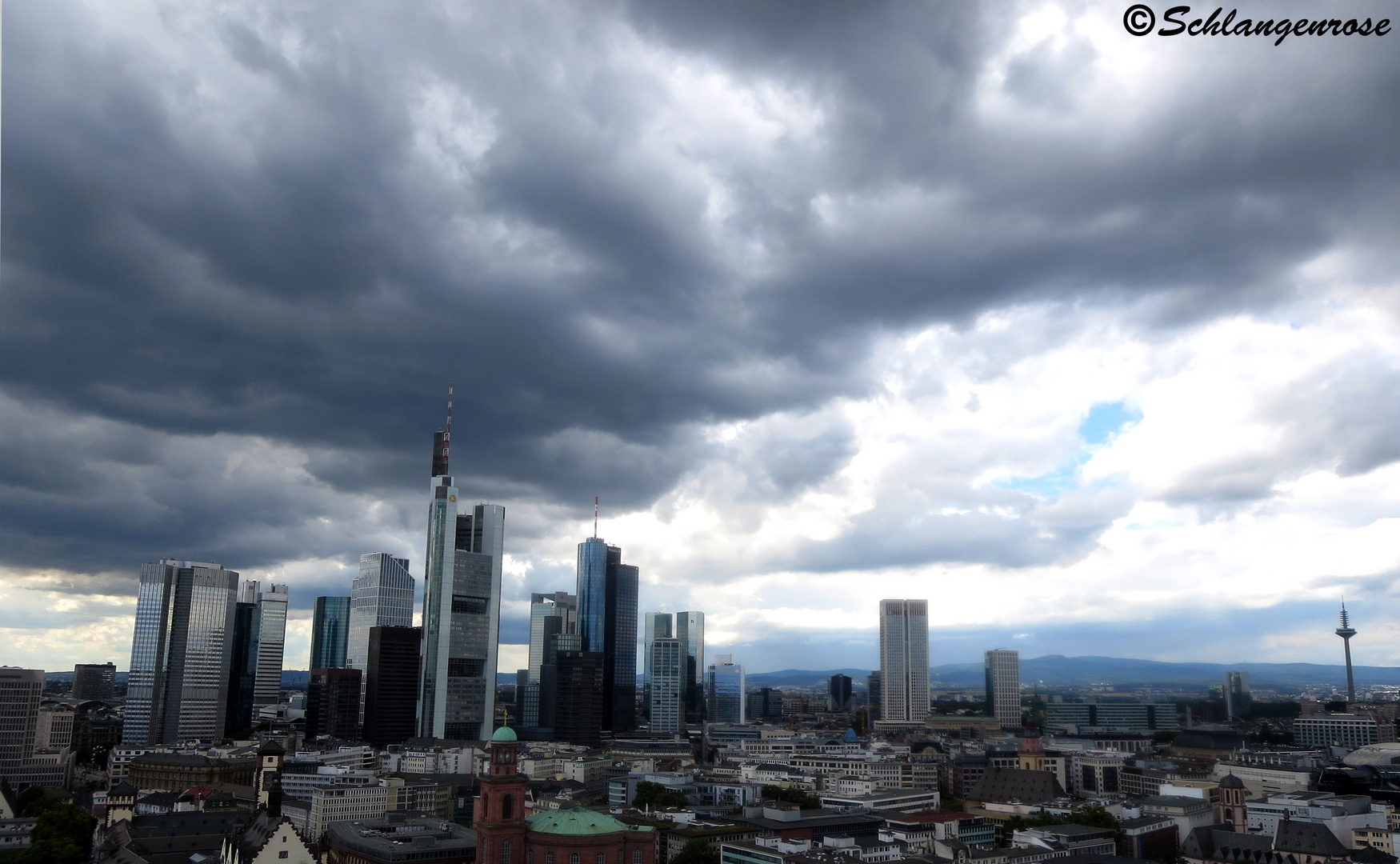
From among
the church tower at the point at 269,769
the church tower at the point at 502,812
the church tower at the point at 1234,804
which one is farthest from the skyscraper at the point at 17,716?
the church tower at the point at 1234,804

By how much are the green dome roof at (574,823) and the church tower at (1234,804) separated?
9159 cm

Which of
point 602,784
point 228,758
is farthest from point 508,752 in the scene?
point 228,758

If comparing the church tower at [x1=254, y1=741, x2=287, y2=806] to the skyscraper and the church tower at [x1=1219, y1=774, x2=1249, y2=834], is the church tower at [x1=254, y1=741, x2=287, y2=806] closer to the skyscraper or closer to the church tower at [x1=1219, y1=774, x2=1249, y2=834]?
the skyscraper

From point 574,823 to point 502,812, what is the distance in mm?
6768

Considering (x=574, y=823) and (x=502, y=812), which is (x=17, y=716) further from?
(x=574, y=823)

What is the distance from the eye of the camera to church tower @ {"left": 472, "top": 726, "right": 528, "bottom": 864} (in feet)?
310

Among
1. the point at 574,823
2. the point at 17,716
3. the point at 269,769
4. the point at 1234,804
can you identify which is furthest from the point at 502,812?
the point at 17,716

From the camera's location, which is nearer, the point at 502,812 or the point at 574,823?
the point at 502,812

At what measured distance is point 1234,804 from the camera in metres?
144

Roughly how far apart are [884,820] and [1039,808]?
94.5 ft

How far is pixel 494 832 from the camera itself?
311ft

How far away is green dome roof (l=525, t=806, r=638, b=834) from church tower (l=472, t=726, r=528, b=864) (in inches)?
84.4

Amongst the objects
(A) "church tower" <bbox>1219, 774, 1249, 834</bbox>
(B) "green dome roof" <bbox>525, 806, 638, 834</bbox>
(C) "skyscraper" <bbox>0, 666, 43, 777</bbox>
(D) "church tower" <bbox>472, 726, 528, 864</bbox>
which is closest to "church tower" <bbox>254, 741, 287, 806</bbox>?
(D) "church tower" <bbox>472, 726, 528, 864</bbox>

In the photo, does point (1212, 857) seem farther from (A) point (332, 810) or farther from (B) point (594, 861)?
(A) point (332, 810)
